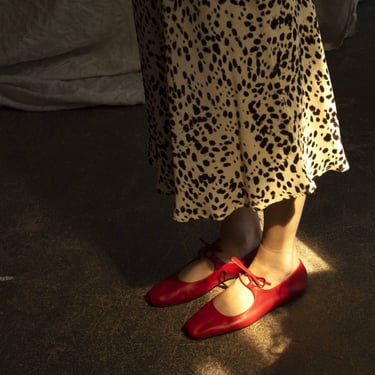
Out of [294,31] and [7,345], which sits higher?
[294,31]

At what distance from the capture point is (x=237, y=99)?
3.20ft

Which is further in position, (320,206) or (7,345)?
(320,206)

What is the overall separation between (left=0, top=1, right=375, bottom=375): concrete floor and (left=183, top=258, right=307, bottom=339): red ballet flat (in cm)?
2

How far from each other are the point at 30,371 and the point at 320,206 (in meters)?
0.74

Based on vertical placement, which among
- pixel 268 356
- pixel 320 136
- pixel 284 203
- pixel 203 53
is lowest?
pixel 268 356

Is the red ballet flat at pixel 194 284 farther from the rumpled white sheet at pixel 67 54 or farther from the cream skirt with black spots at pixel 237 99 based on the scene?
the rumpled white sheet at pixel 67 54

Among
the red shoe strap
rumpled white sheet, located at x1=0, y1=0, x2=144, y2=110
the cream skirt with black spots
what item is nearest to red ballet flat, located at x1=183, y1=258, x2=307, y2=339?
the red shoe strap

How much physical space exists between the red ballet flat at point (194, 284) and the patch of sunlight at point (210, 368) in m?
0.16

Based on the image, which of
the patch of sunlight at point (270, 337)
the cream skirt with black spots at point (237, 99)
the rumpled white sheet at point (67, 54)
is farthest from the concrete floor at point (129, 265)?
the cream skirt with black spots at point (237, 99)

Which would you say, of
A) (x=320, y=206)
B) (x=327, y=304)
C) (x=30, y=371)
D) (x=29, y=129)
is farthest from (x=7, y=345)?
(x=29, y=129)

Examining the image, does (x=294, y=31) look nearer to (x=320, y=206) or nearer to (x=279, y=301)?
(x=279, y=301)

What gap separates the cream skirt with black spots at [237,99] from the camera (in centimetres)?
93

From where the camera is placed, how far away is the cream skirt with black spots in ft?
3.05

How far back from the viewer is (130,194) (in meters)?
1.65
